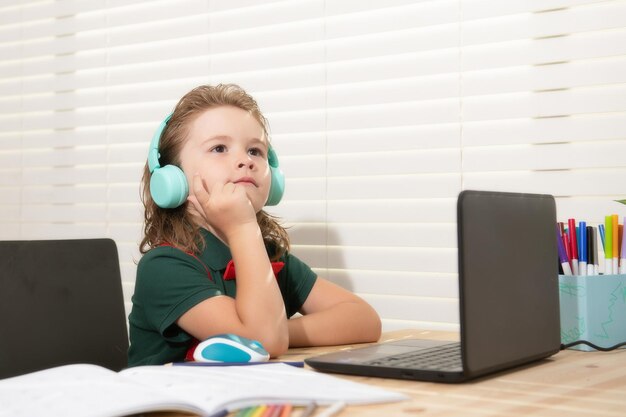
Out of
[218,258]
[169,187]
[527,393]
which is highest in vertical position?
[169,187]

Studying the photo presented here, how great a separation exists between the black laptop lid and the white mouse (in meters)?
0.31

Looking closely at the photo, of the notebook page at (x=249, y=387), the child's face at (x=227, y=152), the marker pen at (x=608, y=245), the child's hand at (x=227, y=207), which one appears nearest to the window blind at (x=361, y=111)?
the marker pen at (x=608, y=245)

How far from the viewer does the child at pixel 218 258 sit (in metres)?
1.34

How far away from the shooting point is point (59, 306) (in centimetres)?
142

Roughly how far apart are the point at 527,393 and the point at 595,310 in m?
0.46

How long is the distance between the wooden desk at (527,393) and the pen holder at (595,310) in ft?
0.40

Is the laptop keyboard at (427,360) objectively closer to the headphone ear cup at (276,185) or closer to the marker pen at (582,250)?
the marker pen at (582,250)

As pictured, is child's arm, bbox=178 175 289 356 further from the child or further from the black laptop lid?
the black laptop lid

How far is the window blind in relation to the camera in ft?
5.40

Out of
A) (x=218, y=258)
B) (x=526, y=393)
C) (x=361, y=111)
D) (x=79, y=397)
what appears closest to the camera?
(x=79, y=397)

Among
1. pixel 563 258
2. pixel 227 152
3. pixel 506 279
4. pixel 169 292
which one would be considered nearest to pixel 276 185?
pixel 227 152

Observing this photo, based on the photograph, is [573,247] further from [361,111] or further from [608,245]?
[361,111]

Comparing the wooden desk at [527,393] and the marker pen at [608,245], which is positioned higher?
the marker pen at [608,245]

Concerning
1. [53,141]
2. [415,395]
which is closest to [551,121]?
[415,395]
